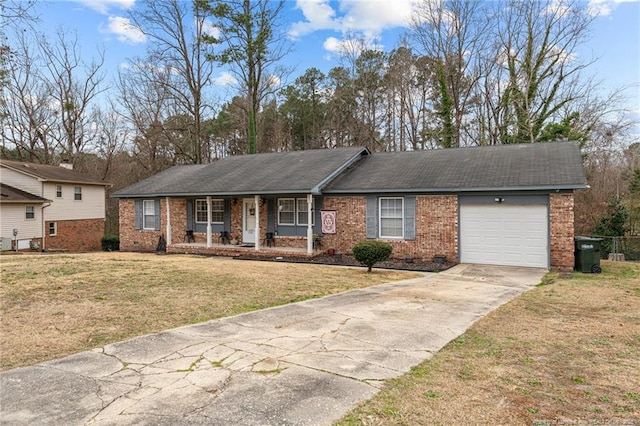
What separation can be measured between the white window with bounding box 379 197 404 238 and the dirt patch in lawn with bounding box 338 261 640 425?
23.8ft

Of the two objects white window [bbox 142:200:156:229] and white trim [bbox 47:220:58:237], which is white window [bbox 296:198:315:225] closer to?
white window [bbox 142:200:156:229]

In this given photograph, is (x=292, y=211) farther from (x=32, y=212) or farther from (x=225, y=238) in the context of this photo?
(x=32, y=212)

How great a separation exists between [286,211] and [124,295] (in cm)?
909

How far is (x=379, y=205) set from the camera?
46.4 feet

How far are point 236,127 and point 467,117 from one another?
18.1 m

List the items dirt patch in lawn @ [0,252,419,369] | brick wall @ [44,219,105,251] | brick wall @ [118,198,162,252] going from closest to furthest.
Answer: dirt patch in lawn @ [0,252,419,369]
brick wall @ [118,198,162,252]
brick wall @ [44,219,105,251]

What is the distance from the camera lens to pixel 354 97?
30.6 m

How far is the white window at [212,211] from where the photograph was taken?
17.8 metres

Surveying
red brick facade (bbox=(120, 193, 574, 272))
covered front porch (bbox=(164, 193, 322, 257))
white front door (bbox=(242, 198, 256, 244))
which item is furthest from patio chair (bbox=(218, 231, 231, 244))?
white front door (bbox=(242, 198, 256, 244))

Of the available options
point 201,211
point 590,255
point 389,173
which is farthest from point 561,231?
point 201,211

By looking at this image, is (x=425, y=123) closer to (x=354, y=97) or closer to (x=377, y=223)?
(x=354, y=97)

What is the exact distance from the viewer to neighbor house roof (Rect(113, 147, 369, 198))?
49.8 ft

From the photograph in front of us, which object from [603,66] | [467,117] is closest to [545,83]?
[603,66]

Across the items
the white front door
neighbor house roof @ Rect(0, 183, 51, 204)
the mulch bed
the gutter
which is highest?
neighbor house roof @ Rect(0, 183, 51, 204)
